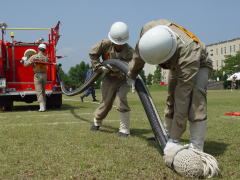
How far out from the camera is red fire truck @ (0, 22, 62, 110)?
11.6m

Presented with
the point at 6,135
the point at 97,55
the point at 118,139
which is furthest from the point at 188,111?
the point at 6,135

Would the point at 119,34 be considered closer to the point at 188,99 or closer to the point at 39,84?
the point at 188,99

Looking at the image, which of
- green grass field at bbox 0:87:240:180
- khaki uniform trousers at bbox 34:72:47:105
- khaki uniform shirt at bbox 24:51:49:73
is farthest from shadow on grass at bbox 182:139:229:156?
khaki uniform shirt at bbox 24:51:49:73

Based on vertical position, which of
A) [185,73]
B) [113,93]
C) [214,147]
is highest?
[185,73]

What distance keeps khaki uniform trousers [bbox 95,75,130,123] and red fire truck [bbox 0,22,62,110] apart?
6.00m

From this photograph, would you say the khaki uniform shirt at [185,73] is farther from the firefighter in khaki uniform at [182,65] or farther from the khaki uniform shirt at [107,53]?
the khaki uniform shirt at [107,53]

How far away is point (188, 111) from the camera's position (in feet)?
13.0

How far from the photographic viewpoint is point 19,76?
39.7 feet

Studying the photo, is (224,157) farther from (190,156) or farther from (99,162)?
(99,162)

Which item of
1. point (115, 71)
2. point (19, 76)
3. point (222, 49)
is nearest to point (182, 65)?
point (115, 71)

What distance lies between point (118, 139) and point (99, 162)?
1.57 metres

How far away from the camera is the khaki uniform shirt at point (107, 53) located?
19.4ft

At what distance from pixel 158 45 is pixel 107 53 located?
2674 millimetres

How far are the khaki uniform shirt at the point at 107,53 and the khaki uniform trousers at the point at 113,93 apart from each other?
0.18 meters
